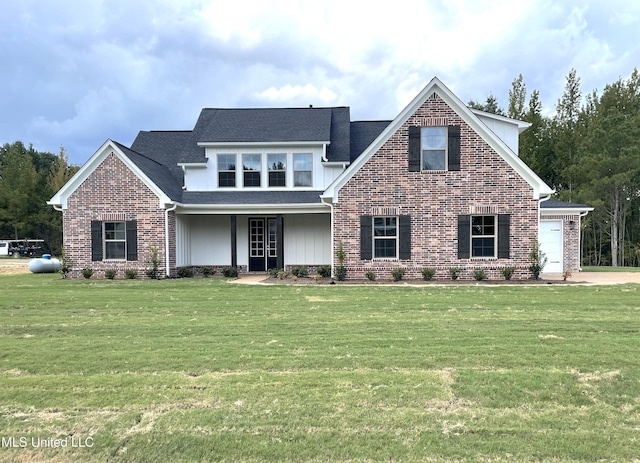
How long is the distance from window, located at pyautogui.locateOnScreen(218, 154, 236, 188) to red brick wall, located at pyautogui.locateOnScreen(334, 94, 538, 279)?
18.1ft

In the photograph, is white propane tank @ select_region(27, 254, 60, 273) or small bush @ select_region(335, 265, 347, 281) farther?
white propane tank @ select_region(27, 254, 60, 273)

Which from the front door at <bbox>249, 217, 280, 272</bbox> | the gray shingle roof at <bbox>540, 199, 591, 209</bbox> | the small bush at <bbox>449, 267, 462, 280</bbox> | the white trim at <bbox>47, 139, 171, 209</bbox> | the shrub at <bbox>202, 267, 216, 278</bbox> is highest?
the white trim at <bbox>47, 139, 171, 209</bbox>

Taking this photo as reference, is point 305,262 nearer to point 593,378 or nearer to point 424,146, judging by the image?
point 424,146

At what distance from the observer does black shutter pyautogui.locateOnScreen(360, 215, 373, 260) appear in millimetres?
14117

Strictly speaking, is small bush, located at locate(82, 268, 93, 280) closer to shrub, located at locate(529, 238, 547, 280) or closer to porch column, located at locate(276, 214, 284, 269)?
porch column, located at locate(276, 214, 284, 269)

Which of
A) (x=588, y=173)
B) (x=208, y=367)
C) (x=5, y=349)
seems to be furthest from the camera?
(x=588, y=173)

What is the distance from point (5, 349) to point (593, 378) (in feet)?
25.0

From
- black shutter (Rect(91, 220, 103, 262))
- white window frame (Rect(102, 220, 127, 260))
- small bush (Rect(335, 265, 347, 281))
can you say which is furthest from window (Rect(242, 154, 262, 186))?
black shutter (Rect(91, 220, 103, 262))

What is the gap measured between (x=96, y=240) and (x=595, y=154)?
28.4m

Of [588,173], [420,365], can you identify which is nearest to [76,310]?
[420,365]

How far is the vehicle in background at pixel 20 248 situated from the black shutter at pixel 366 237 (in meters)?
33.7

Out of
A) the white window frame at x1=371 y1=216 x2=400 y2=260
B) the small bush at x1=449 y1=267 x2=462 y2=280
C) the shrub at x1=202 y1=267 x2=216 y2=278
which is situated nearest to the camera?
the small bush at x1=449 y1=267 x2=462 y2=280

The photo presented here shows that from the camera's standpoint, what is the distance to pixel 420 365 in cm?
497

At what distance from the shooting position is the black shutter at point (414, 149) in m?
13.9
